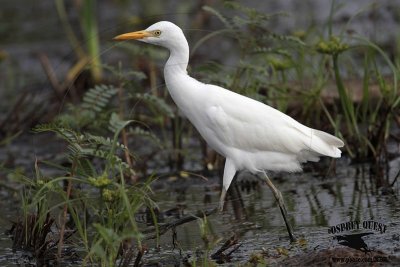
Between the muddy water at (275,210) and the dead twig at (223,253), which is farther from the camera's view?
the muddy water at (275,210)

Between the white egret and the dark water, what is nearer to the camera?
the dark water

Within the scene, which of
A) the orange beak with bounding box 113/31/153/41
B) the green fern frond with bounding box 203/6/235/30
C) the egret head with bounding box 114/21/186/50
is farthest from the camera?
the green fern frond with bounding box 203/6/235/30

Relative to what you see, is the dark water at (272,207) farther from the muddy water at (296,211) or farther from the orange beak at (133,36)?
the orange beak at (133,36)

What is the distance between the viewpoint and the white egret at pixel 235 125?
228 inches

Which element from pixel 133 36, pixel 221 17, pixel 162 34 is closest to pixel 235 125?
pixel 162 34

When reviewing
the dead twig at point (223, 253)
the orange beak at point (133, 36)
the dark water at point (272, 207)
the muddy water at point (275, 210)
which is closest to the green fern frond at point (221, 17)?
the dark water at point (272, 207)

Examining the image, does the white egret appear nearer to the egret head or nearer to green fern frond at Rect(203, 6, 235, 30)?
the egret head

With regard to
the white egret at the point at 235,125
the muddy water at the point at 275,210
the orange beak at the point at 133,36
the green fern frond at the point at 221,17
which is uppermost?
the green fern frond at the point at 221,17

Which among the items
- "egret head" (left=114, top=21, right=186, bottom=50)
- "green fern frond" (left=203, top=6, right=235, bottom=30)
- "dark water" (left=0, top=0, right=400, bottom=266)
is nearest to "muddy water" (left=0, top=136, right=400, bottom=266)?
"dark water" (left=0, top=0, right=400, bottom=266)

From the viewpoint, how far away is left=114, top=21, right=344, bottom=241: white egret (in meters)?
5.79

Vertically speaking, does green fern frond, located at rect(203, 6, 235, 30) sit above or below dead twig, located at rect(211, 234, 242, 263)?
above

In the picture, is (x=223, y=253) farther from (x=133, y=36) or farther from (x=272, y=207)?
(x=133, y=36)

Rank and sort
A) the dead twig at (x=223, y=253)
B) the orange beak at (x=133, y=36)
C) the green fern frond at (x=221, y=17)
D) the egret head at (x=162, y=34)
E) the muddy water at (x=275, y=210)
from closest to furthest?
the dead twig at (x=223, y=253) → the muddy water at (x=275, y=210) → the orange beak at (x=133, y=36) → the egret head at (x=162, y=34) → the green fern frond at (x=221, y=17)

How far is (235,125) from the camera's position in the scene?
5.81m
